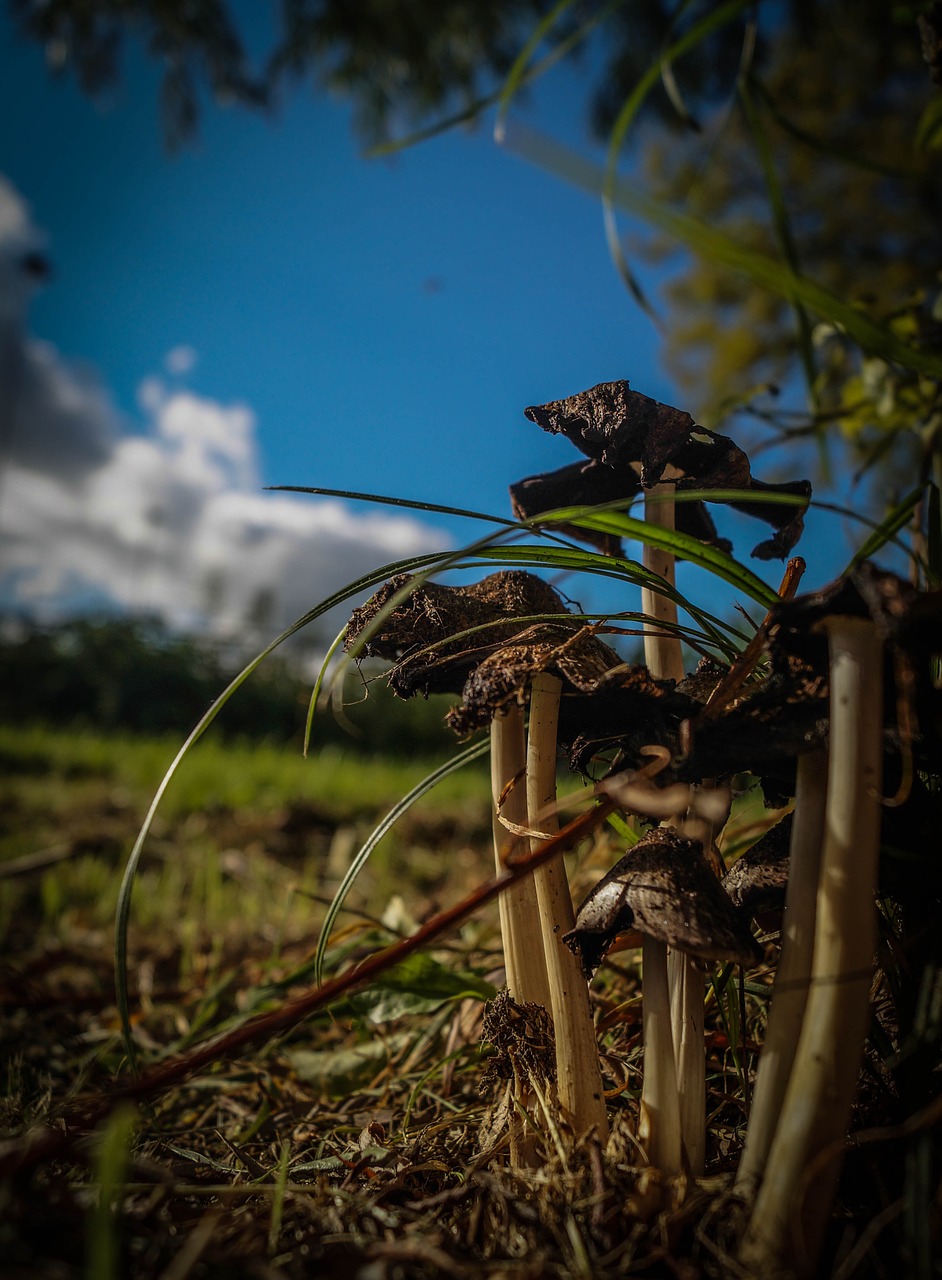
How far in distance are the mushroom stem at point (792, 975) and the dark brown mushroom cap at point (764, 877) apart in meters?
0.06

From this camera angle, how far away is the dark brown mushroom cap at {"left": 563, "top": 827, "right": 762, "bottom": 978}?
70 cm

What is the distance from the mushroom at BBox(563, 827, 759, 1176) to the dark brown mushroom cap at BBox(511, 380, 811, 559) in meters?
0.39

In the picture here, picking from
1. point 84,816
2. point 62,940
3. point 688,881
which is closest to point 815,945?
point 688,881

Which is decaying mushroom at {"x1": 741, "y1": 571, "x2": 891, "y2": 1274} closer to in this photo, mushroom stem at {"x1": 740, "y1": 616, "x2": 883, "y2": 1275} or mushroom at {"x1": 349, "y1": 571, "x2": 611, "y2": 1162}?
mushroom stem at {"x1": 740, "y1": 616, "x2": 883, "y2": 1275}

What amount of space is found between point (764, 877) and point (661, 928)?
0.17 metres

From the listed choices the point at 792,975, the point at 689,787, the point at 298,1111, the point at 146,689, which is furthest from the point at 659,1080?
the point at 146,689

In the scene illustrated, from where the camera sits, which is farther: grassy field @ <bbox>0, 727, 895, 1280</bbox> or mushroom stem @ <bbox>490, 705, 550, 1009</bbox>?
mushroom stem @ <bbox>490, 705, 550, 1009</bbox>

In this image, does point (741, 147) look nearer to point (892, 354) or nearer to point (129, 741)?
point (129, 741)

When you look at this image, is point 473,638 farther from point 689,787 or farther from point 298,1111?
point 298,1111

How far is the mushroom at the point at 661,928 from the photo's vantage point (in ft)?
2.31

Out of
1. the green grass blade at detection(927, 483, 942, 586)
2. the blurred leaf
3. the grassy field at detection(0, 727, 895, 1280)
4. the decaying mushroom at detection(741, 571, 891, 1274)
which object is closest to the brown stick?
the grassy field at detection(0, 727, 895, 1280)

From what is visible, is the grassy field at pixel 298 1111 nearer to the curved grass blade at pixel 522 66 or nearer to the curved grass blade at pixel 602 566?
the curved grass blade at pixel 602 566

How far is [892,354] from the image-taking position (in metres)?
0.76

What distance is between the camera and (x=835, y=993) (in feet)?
2.09
